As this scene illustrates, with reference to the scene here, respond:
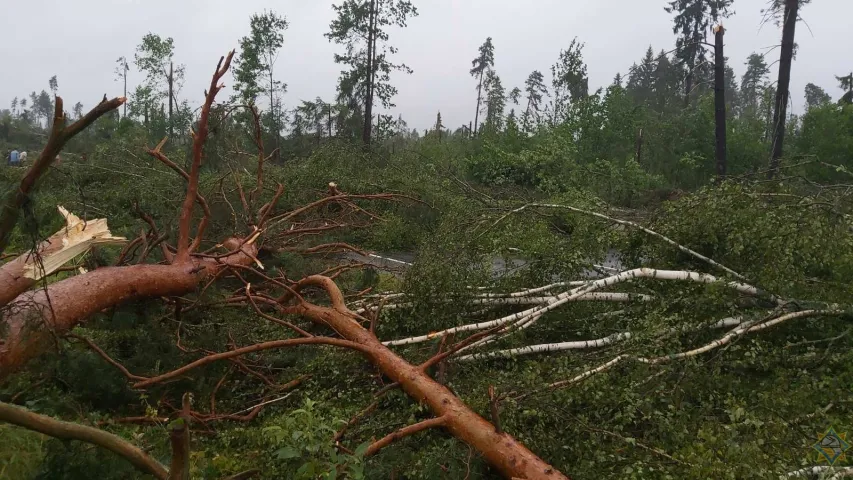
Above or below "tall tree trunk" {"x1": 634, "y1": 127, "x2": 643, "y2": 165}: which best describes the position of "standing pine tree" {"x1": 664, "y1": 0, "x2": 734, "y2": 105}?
above

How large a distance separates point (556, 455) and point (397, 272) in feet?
11.8

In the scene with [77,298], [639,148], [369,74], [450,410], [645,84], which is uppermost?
[645,84]

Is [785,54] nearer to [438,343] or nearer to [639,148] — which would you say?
[639,148]

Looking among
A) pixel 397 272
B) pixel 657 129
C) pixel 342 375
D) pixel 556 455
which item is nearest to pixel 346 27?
pixel 657 129

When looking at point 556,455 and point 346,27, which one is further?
point 346,27

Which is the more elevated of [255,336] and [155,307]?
[155,307]

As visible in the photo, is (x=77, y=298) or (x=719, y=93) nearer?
(x=77, y=298)

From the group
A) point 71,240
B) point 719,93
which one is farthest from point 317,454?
point 719,93

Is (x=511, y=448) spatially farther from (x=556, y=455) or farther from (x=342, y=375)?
(x=342, y=375)

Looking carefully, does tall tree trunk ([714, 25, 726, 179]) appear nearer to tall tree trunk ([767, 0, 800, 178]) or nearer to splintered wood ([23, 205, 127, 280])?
tall tree trunk ([767, 0, 800, 178])

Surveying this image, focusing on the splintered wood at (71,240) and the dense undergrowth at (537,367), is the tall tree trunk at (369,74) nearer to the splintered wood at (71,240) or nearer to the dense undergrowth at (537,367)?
the dense undergrowth at (537,367)

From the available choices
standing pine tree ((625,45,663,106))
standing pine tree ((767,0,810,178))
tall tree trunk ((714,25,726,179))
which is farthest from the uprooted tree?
standing pine tree ((625,45,663,106))

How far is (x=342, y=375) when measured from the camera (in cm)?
336

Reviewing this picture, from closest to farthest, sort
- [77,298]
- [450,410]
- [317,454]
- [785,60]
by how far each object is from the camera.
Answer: [317,454] → [450,410] → [77,298] → [785,60]
